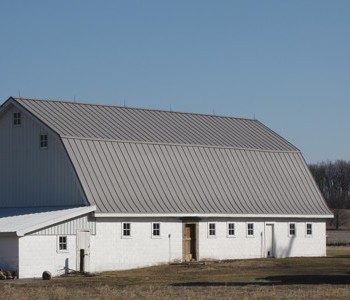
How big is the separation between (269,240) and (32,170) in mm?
15224

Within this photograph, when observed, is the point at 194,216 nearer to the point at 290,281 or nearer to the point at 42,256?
the point at 42,256

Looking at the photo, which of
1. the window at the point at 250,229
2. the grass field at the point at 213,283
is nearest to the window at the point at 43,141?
the grass field at the point at 213,283

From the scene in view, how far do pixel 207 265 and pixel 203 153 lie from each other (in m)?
9.08

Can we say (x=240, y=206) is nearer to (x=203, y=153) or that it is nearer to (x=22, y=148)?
(x=203, y=153)

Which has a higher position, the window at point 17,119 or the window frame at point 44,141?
the window at point 17,119

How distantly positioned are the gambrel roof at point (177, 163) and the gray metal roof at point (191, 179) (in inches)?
2.4

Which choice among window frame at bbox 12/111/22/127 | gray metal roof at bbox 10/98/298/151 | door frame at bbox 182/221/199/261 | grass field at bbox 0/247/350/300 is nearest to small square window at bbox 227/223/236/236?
grass field at bbox 0/247/350/300

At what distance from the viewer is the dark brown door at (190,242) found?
5962cm

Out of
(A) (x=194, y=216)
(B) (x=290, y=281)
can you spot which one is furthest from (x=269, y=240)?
(B) (x=290, y=281)

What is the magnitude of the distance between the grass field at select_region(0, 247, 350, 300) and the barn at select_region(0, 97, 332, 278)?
1.98 m

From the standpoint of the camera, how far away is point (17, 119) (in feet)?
194

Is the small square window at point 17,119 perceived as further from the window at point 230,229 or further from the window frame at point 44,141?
the window at point 230,229

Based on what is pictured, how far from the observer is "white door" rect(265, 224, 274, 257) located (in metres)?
64.0

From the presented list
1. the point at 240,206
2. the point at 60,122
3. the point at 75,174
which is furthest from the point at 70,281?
the point at 240,206
